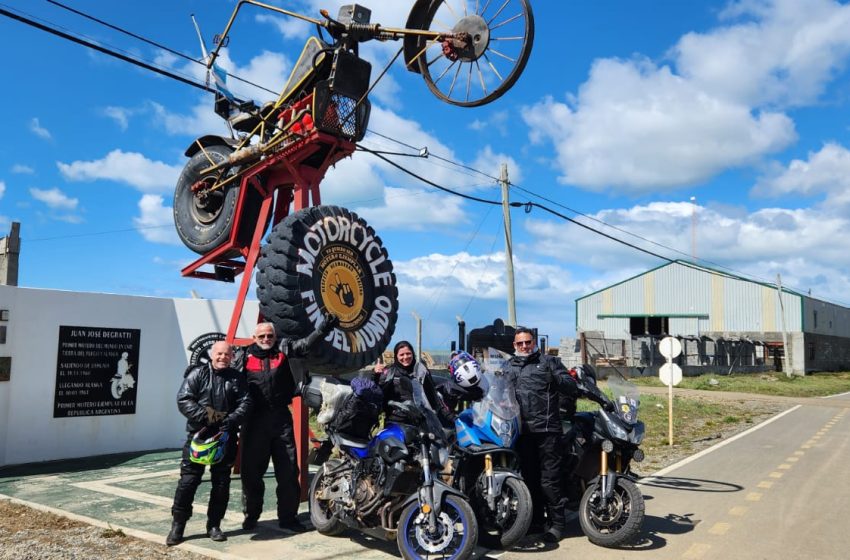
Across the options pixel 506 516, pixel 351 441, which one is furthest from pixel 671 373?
pixel 351 441

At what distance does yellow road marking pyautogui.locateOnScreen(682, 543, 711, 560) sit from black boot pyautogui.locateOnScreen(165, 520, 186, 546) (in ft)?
13.5

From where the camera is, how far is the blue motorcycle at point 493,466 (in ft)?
19.1

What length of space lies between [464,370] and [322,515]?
180cm

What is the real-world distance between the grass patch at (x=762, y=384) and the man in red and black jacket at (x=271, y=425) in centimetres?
2591

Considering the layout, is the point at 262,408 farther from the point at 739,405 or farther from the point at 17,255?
the point at 739,405

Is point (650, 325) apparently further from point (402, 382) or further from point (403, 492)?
point (403, 492)

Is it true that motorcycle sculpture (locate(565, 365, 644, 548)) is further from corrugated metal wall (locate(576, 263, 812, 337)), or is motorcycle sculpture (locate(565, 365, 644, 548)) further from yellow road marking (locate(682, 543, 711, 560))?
corrugated metal wall (locate(576, 263, 812, 337))

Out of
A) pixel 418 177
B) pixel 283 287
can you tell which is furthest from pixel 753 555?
pixel 418 177

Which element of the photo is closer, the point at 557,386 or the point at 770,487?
the point at 557,386

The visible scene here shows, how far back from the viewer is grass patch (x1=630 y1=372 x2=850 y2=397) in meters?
29.5

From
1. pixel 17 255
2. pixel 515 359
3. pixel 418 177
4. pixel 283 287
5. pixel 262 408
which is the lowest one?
pixel 262 408

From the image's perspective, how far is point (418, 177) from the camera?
55.0ft

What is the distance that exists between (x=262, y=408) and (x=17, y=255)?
22.0ft

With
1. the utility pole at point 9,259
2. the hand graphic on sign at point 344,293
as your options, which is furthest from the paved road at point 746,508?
the utility pole at point 9,259
